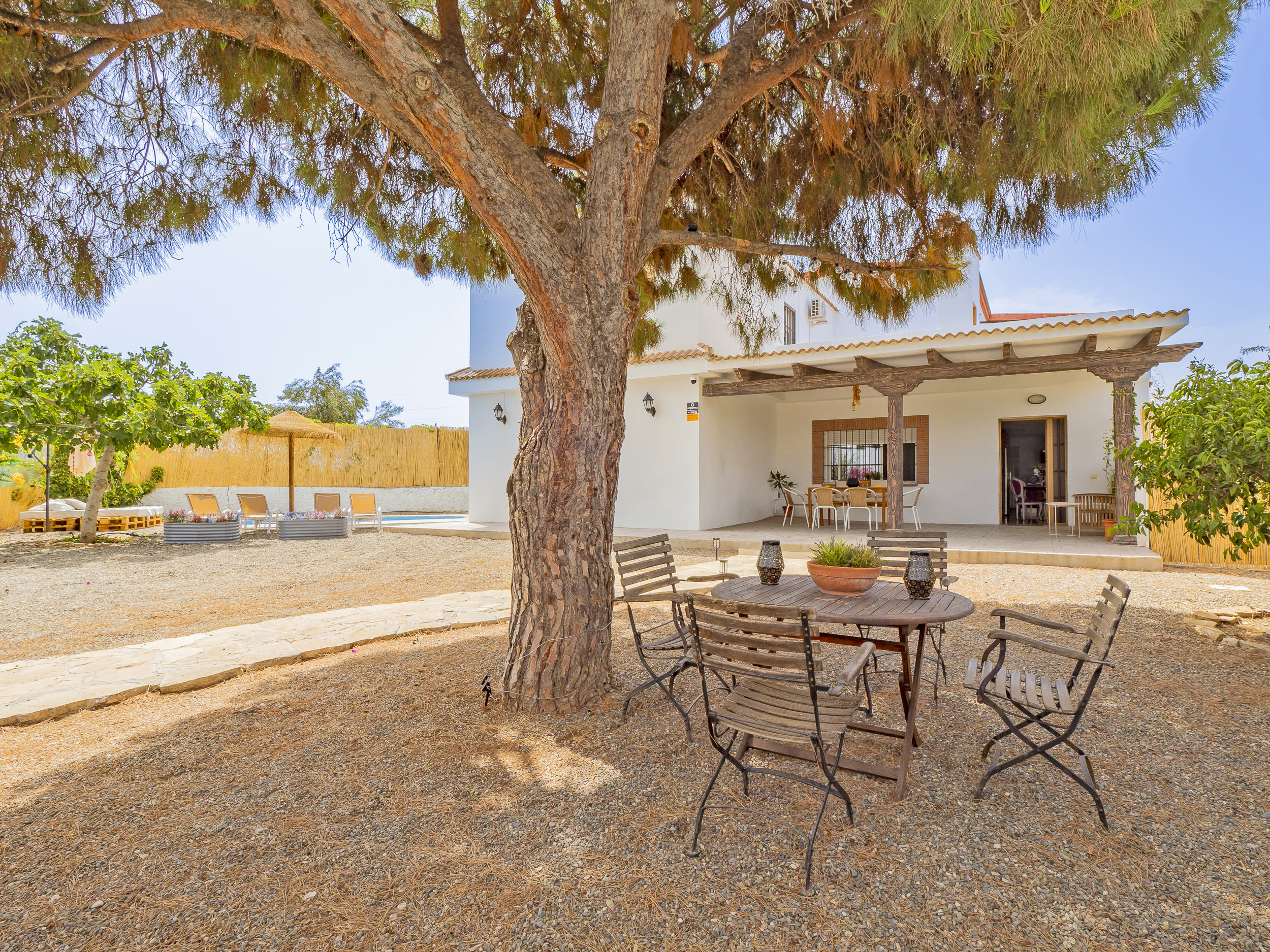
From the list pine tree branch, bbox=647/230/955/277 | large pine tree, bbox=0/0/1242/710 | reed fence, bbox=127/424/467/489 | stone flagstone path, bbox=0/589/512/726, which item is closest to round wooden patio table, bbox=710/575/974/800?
large pine tree, bbox=0/0/1242/710

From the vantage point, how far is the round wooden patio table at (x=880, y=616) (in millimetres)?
2291

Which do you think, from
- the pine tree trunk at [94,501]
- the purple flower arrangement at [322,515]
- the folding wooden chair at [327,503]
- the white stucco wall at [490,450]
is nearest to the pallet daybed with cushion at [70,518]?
the pine tree trunk at [94,501]

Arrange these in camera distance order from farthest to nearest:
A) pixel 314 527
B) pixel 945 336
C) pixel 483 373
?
pixel 483 373 < pixel 314 527 < pixel 945 336

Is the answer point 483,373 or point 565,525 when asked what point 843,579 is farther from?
point 483,373

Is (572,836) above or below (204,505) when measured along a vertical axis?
below

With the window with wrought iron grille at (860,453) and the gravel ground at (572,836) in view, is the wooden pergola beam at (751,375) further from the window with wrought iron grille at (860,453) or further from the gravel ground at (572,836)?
the gravel ground at (572,836)

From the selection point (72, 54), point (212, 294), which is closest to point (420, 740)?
point (72, 54)

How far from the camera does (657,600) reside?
3.14m

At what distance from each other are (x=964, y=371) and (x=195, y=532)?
1126 cm

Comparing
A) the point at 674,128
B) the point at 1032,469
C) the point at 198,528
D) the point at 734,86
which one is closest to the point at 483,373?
the point at 198,528

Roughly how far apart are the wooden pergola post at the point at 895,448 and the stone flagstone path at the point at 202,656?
228 inches

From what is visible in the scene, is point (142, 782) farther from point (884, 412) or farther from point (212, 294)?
point (212, 294)

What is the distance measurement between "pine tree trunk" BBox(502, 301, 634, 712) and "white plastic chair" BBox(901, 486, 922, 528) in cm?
745

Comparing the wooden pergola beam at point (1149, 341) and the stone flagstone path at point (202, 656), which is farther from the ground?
the wooden pergola beam at point (1149, 341)
